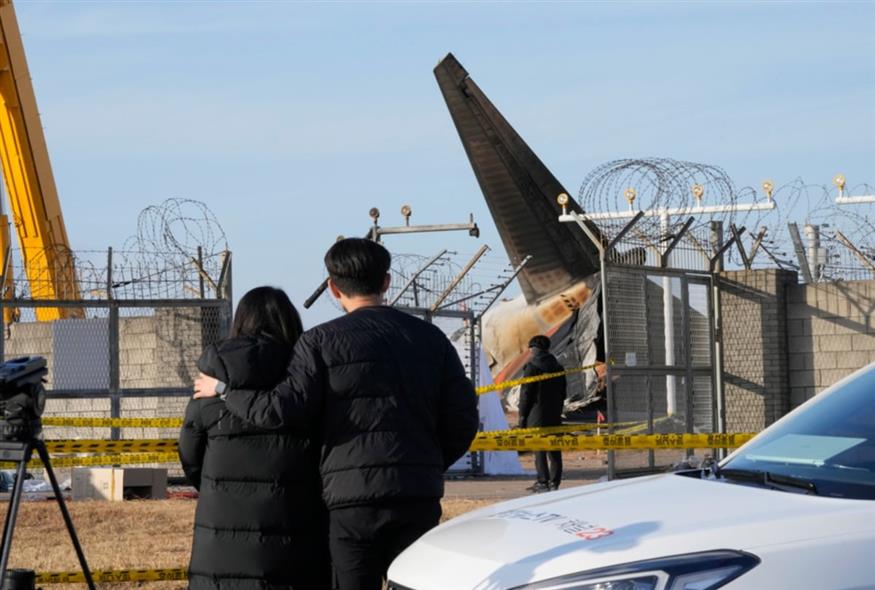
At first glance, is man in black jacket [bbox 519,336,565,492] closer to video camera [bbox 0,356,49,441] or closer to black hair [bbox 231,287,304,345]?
black hair [bbox 231,287,304,345]

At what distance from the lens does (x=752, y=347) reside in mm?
16391

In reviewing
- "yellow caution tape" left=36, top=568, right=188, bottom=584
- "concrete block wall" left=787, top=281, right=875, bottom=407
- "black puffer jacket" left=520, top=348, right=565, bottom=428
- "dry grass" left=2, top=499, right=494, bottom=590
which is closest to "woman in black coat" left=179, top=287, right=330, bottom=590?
"yellow caution tape" left=36, top=568, right=188, bottom=584

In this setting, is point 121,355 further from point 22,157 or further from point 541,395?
point 22,157

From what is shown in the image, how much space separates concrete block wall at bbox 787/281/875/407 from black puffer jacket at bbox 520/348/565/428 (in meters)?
2.87

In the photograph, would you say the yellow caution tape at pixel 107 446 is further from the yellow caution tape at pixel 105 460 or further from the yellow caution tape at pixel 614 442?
the yellow caution tape at pixel 614 442

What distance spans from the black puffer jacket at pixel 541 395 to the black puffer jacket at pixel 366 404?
1044 centimetres

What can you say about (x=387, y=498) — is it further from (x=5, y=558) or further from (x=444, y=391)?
(x=5, y=558)

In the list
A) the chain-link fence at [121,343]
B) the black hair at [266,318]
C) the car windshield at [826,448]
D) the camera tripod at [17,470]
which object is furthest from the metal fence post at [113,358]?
the car windshield at [826,448]

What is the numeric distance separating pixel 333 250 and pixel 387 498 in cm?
92

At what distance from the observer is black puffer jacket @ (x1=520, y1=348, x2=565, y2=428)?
51.0ft

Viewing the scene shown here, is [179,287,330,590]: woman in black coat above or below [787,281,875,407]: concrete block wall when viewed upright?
below

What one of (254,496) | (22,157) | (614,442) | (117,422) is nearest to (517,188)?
(22,157)

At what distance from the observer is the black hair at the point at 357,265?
515cm

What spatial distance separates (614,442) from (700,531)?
250 inches
